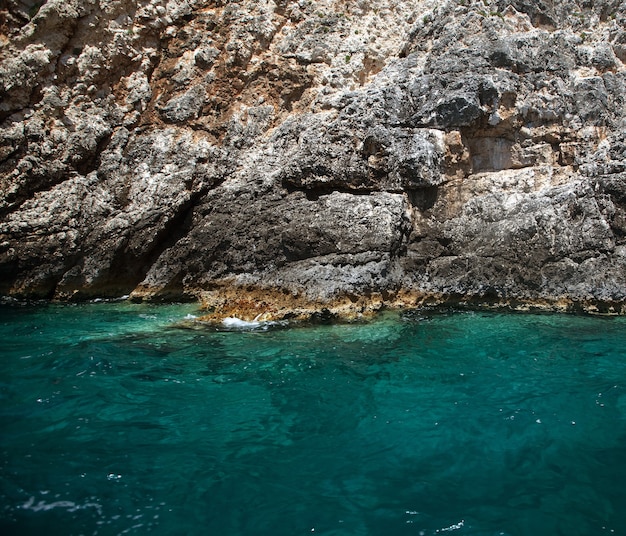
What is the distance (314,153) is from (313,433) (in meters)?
8.60

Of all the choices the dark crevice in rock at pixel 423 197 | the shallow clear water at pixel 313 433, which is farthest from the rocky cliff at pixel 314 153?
the shallow clear water at pixel 313 433

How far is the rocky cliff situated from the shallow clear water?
9.17ft

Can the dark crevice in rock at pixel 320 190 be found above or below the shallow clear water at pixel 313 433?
above

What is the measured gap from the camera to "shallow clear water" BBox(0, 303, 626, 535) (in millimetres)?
4379

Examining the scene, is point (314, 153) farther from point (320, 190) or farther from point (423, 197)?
point (423, 197)

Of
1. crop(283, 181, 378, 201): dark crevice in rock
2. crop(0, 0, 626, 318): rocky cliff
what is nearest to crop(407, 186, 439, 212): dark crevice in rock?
crop(0, 0, 626, 318): rocky cliff

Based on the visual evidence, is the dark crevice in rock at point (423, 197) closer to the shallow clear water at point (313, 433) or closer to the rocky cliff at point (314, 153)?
the rocky cliff at point (314, 153)

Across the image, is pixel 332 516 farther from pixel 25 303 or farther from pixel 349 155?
pixel 25 303

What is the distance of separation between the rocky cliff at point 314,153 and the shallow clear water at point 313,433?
279 cm

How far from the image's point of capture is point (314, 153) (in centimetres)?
1278

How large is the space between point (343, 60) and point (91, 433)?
39.9 feet

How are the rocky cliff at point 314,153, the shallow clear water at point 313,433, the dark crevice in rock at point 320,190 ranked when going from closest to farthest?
the shallow clear water at point 313,433
the rocky cliff at point 314,153
the dark crevice in rock at point 320,190

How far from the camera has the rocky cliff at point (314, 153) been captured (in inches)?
471

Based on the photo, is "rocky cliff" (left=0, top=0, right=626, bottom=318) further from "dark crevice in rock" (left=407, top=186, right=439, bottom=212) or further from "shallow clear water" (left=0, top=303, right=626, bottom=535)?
"shallow clear water" (left=0, top=303, right=626, bottom=535)
